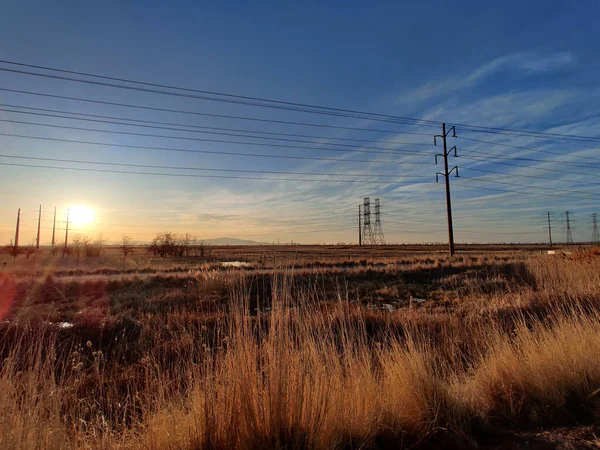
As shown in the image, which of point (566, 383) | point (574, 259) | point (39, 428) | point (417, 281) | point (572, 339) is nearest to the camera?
point (39, 428)

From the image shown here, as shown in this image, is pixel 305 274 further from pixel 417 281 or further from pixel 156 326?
pixel 156 326

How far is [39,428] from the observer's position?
2.40m

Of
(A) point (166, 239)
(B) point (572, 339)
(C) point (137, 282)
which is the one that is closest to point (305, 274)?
(C) point (137, 282)

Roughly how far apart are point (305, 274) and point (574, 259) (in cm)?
1402

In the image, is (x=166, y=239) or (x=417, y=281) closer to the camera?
(x=417, y=281)

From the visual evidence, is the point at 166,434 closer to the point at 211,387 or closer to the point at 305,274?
the point at 211,387

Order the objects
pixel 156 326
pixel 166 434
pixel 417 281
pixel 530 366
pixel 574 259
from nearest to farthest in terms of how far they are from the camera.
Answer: pixel 166 434
pixel 530 366
pixel 156 326
pixel 574 259
pixel 417 281

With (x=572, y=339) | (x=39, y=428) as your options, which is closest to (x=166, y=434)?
(x=39, y=428)

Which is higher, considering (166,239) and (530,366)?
(166,239)

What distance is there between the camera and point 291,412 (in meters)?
2.71

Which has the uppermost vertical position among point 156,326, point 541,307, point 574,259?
point 574,259

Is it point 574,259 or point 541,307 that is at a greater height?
point 574,259

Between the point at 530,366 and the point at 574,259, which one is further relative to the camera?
the point at 574,259

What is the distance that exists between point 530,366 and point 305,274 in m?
18.0
